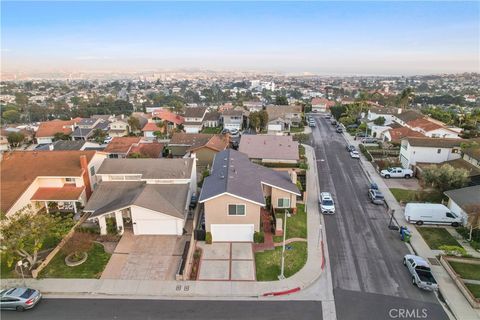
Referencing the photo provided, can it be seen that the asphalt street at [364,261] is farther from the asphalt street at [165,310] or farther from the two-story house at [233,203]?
the two-story house at [233,203]

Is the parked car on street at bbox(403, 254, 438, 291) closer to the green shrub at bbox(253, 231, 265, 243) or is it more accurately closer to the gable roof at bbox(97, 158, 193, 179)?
the green shrub at bbox(253, 231, 265, 243)

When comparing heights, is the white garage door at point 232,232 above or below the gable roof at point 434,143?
below

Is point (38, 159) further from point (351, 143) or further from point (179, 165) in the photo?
point (351, 143)

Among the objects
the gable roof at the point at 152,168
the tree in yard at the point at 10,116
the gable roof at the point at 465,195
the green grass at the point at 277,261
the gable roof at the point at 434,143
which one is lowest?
the tree in yard at the point at 10,116

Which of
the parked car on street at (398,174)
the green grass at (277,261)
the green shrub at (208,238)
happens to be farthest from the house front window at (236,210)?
the parked car on street at (398,174)

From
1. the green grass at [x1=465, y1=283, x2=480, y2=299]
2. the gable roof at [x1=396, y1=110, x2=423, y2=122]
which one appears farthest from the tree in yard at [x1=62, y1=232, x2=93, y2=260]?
the gable roof at [x1=396, y1=110, x2=423, y2=122]

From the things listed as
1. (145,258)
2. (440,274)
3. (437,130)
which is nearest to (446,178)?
(440,274)
